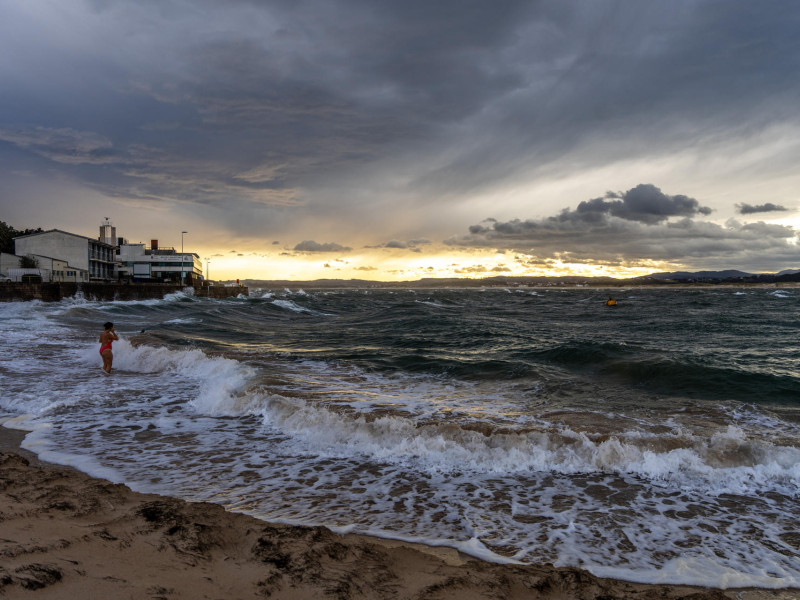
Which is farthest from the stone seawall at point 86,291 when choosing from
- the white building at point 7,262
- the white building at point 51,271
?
the white building at point 7,262

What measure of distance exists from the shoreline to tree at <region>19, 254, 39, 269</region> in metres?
68.4

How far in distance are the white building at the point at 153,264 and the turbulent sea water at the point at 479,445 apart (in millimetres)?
76263

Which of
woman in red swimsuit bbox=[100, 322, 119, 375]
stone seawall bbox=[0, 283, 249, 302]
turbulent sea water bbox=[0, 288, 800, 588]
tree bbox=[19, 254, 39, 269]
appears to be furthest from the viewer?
tree bbox=[19, 254, 39, 269]

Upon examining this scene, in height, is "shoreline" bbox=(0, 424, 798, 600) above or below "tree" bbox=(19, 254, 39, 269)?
below

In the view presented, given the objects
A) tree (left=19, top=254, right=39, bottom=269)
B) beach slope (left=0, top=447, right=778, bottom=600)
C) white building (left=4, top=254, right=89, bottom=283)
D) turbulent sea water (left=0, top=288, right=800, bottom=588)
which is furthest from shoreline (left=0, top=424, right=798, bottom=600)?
tree (left=19, top=254, right=39, bottom=269)

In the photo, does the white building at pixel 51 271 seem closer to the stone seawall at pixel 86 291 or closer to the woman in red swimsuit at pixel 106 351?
the stone seawall at pixel 86 291

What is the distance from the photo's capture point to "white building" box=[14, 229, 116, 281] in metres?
63.1

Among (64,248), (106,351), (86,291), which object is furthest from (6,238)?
(106,351)

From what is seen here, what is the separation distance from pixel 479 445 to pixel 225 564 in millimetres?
4075

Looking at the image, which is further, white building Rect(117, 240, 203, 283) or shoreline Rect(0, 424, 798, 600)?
white building Rect(117, 240, 203, 283)

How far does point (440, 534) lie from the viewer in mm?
4281

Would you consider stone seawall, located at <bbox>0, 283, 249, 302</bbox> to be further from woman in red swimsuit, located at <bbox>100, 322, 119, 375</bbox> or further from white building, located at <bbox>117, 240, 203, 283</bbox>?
woman in red swimsuit, located at <bbox>100, 322, 119, 375</bbox>

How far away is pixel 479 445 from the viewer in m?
6.59

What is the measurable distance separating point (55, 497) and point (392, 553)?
3.27 meters
